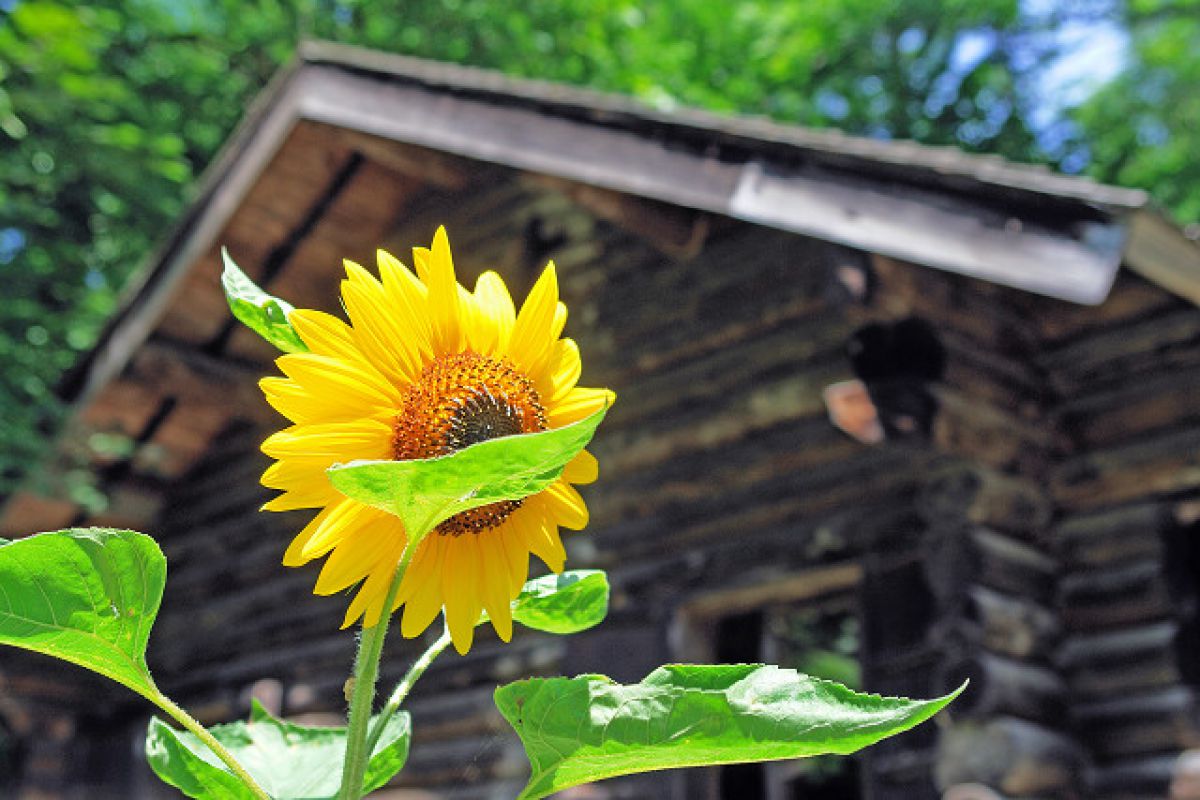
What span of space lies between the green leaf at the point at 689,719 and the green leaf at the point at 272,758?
11cm

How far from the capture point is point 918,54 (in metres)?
12.6

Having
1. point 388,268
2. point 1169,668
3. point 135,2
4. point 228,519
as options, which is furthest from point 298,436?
point 135,2

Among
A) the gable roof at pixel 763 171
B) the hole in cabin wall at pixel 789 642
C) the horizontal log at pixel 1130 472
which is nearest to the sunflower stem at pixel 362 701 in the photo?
the hole in cabin wall at pixel 789 642

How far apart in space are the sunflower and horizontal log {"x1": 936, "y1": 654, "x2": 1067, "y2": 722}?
336cm

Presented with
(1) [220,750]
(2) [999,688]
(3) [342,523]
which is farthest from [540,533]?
(2) [999,688]

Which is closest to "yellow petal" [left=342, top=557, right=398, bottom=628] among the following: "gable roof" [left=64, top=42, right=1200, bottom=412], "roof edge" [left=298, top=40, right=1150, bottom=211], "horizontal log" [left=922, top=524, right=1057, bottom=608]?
"gable roof" [left=64, top=42, right=1200, bottom=412]

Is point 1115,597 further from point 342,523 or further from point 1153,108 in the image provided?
point 1153,108

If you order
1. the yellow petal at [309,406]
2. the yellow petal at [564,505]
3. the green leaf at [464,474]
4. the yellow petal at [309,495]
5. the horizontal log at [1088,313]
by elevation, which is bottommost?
the green leaf at [464,474]

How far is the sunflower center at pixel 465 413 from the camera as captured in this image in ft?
2.53

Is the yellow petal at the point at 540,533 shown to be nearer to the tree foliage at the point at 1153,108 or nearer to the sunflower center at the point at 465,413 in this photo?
the sunflower center at the point at 465,413

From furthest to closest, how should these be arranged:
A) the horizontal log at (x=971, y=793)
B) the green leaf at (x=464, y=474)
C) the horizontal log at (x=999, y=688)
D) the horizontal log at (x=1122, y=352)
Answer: the horizontal log at (x=1122, y=352)
the horizontal log at (x=999, y=688)
the horizontal log at (x=971, y=793)
the green leaf at (x=464, y=474)

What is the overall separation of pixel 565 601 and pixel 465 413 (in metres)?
0.16

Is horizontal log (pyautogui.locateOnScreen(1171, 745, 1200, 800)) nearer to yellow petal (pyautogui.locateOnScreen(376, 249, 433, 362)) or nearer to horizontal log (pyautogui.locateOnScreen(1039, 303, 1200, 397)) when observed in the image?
horizontal log (pyautogui.locateOnScreen(1039, 303, 1200, 397))

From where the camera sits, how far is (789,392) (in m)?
4.87
